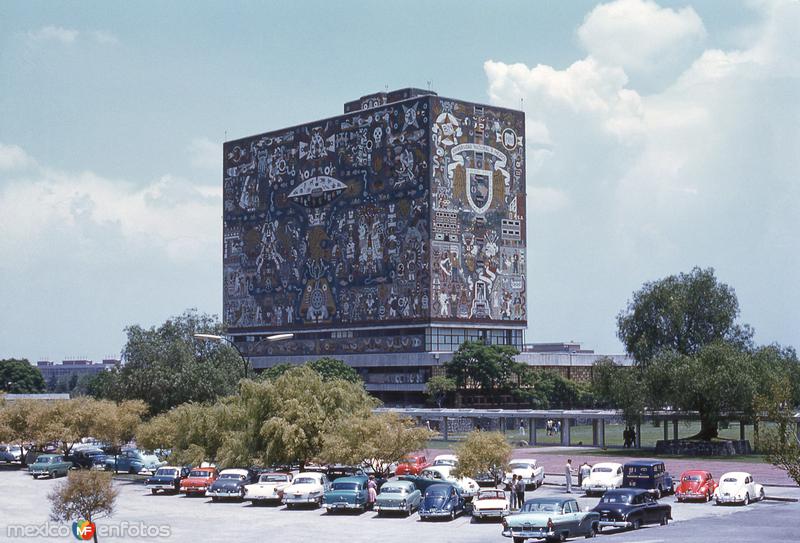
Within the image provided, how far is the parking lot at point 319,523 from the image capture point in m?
42.0

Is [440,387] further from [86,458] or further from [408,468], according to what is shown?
[408,468]

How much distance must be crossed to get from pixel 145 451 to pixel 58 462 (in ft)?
18.4

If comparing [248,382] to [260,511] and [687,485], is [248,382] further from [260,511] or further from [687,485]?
[687,485]

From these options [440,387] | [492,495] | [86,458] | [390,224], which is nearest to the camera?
[492,495]

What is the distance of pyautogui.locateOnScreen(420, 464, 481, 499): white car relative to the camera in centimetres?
5256

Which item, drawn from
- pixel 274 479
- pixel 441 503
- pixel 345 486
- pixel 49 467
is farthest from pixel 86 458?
pixel 441 503

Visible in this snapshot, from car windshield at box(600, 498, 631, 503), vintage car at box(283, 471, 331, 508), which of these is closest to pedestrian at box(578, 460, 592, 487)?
car windshield at box(600, 498, 631, 503)

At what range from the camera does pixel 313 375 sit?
64.9 m

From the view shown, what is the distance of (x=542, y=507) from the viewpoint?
41.0 m

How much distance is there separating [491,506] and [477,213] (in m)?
103

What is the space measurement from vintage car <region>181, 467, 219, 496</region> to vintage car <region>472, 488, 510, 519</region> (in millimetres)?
17160

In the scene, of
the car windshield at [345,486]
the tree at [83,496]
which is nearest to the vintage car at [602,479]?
the car windshield at [345,486]

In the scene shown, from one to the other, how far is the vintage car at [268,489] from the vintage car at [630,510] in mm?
16820

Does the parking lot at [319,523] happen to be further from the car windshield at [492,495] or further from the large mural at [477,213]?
the large mural at [477,213]
